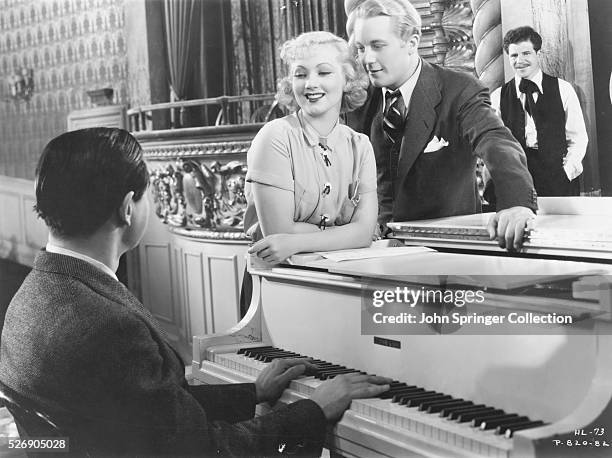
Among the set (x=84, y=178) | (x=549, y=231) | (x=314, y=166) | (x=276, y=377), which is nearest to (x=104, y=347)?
(x=84, y=178)

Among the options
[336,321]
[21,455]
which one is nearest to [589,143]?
[336,321]

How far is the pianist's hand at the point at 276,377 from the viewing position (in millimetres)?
2016

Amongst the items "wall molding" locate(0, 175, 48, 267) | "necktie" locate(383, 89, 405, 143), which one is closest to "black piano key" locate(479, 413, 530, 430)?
"necktie" locate(383, 89, 405, 143)

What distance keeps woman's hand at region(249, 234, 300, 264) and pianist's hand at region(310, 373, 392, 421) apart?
0.53m

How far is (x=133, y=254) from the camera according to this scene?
2.95 m

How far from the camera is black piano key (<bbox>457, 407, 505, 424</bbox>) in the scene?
1.62 meters

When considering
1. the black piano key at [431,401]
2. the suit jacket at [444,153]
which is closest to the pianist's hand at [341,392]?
the black piano key at [431,401]

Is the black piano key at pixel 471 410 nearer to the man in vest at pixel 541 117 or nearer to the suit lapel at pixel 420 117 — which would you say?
the man in vest at pixel 541 117

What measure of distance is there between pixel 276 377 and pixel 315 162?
28.8 inches

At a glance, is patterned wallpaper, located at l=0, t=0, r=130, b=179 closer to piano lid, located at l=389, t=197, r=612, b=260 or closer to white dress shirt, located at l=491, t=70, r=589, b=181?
piano lid, located at l=389, t=197, r=612, b=260

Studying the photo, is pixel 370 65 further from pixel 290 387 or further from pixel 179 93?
pixel 290 387

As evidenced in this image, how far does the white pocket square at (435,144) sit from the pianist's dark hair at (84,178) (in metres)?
1.13

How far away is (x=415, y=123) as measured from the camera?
2576 millimetres

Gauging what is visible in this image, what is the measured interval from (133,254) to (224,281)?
1.21 feet
